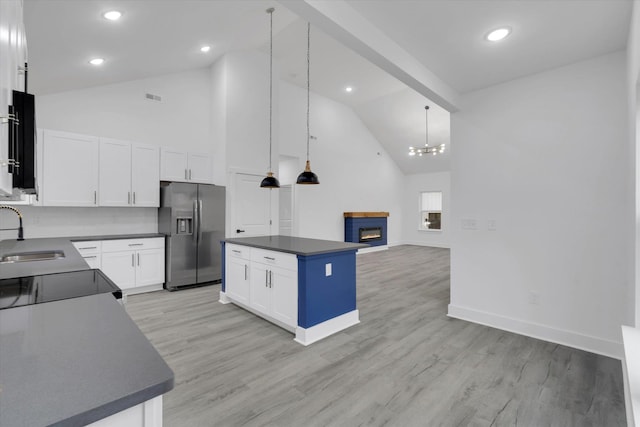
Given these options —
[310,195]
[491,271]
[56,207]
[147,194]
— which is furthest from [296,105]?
[491,271]

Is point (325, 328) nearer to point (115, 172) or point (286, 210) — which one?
point (115, 172)

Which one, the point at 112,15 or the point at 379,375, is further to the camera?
the point at 112,15

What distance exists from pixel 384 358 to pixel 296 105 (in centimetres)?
639

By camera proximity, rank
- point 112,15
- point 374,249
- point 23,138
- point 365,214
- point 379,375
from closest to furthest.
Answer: point 23,138 → point 379,375 → point 112,15 → point 365,214 → point 374,249

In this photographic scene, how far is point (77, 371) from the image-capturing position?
27.8 inches

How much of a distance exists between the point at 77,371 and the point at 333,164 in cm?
802

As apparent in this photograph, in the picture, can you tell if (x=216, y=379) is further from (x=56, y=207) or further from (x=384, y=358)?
(x=56, y=207)

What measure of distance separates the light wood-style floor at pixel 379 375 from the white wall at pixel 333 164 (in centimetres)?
452

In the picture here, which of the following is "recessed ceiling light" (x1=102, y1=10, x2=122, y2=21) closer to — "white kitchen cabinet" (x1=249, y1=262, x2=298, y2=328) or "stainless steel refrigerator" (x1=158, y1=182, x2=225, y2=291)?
"stainless steel refrigerator" (x1=158, y1=182, x2=225, y2=291)

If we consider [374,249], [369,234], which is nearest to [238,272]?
[369,234]

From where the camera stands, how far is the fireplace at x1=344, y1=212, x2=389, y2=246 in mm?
8711

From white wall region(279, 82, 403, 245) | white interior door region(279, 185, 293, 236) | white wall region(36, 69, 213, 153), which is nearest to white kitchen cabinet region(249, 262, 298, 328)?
white wall region(36, 69, 213, 153)

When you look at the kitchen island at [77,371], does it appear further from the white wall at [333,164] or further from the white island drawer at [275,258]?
the white wall at [333,164]

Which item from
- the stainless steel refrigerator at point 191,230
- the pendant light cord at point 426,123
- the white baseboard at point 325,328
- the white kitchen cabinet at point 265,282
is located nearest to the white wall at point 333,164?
the pendant light cord at point 426,123
